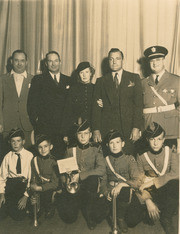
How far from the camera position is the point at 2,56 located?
2.13m

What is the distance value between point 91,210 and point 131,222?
28 centimetres

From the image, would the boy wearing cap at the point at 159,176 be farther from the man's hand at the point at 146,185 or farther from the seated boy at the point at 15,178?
the seated boy at the point at 15,178

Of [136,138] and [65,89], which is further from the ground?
[65,89]

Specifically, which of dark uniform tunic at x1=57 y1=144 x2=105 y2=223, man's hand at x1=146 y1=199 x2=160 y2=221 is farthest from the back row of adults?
man's hand at x1=146 y1=199 x2=160 y2=221

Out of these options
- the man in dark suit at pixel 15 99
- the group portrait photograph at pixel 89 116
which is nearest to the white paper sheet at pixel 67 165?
the group portrait photograph at pixel 89 116

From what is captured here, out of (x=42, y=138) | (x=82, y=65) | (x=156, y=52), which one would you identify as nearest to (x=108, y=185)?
(x=42, y=138)

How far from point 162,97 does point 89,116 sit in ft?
1.67

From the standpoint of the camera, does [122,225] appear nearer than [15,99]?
Yes

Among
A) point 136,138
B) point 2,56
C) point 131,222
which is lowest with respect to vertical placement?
point 131,222

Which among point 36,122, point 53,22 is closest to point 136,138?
point 36,122

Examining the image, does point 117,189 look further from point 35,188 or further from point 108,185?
point 35,188

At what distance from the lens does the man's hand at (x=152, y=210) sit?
207 centimetres

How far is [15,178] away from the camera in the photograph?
2123 mm

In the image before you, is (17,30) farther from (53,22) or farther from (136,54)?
(136,54)
